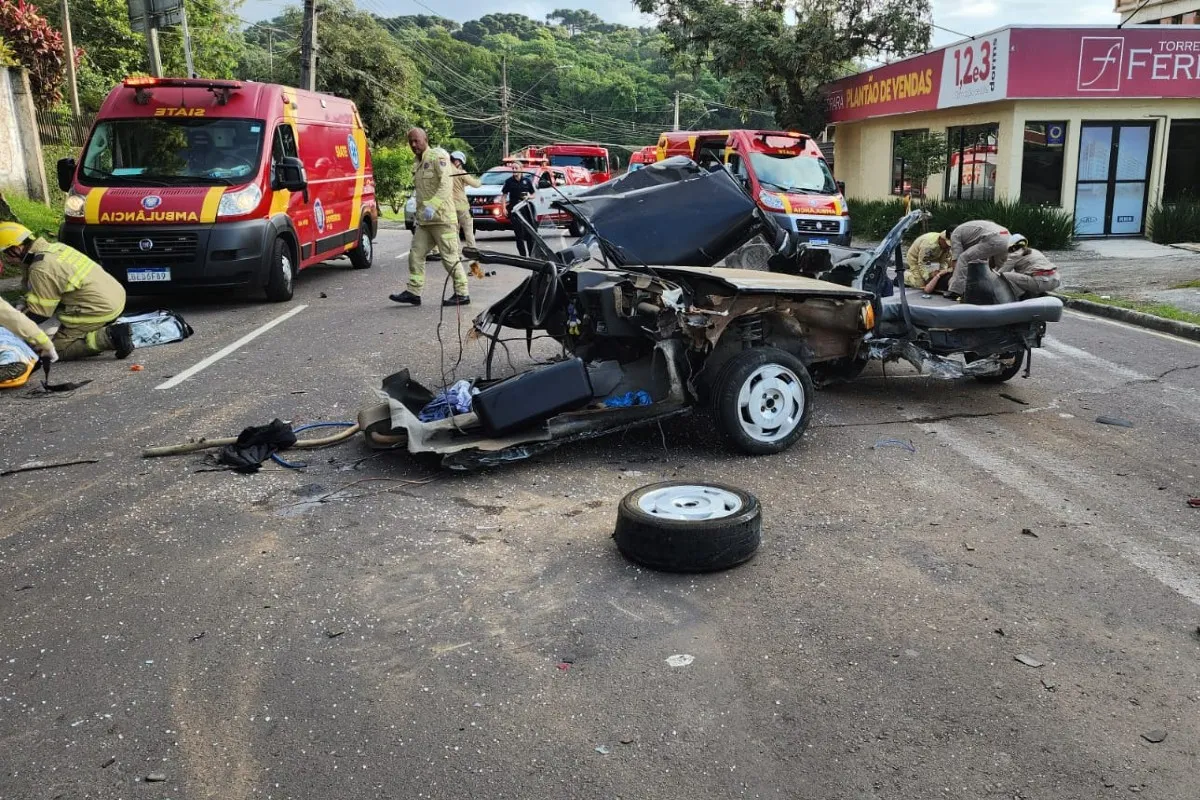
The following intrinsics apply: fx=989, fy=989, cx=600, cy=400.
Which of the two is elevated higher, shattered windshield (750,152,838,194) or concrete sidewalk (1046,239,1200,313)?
shattered windshield (750,152,838,194)

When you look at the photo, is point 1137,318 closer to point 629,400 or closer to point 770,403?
point 770,403

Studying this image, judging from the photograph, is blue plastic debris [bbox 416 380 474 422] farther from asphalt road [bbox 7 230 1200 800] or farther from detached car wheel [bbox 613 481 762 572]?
detached car wheel [bbox 613 481 762 572]

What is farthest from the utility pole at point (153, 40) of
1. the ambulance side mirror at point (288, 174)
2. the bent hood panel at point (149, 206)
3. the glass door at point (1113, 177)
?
the glass door at point (1113, 177)

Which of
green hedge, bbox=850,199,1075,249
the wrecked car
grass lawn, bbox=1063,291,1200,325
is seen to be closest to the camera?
the wrecked car

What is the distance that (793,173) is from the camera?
17.0 meters

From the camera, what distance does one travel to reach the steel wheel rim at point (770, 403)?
5.69 metres

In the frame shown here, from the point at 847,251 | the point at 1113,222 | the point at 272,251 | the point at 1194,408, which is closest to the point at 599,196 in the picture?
the point at 847,251

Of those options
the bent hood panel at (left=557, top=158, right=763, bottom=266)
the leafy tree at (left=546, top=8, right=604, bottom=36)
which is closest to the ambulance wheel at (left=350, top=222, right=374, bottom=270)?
the bent hood panel at (left=557, top=158, right=763, bottom=266)

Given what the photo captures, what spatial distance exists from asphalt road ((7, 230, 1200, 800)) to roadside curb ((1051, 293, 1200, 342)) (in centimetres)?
421

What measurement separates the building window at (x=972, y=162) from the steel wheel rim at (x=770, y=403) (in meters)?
16.4

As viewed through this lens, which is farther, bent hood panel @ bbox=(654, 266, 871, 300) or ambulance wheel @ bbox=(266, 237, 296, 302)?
ambulance wheel @ bbox=(266, 237, 296, 302)

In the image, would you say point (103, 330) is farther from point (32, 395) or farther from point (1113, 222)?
point (1113, 222)

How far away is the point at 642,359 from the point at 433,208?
20.4 ft

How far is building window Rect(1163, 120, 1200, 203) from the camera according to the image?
19.7m
